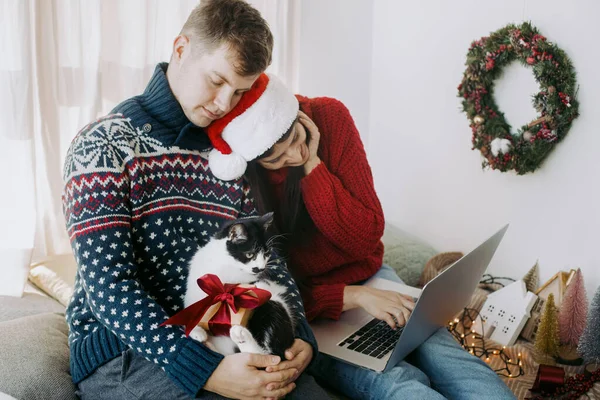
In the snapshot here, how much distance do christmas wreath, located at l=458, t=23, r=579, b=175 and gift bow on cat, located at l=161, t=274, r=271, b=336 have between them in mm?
1136

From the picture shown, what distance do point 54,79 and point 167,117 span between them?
2.28 ft

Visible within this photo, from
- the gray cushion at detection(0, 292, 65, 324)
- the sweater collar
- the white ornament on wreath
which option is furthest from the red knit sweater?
the gray cushion at detection(0, 292, 65, 324)

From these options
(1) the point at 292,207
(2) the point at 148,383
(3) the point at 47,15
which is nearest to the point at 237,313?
(2) the point at 148,383

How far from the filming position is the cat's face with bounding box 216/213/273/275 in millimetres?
1072

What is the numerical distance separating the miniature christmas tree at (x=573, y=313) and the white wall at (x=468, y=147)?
162mm

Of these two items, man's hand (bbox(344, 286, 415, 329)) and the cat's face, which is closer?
the cat's face

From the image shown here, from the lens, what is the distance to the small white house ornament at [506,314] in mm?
1705

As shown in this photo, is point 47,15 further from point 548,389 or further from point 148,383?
point 548,389

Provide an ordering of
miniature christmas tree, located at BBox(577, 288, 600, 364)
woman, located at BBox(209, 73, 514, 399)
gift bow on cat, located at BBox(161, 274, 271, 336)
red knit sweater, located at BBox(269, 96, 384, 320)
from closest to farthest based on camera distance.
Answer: gift bow on cat, located at BBox(161, 274, 271, 336), woman, located at BBox(209, 73, 514, 399), red knit sweater, located at BBox(269, 96, 384, 320), miniature christmas tree, located at BBox(577, 288, 600, 364)

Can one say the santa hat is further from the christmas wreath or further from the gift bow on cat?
the christmas wreath

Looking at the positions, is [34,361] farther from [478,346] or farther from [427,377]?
[478,346]

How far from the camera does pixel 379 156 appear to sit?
2387 mm

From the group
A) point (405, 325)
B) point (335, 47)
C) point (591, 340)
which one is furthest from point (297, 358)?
point (335, 47)

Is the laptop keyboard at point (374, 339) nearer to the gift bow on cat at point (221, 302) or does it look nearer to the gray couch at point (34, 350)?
the gray couch at point (34, 350)
